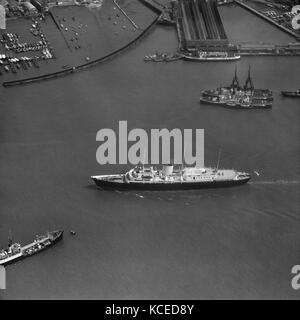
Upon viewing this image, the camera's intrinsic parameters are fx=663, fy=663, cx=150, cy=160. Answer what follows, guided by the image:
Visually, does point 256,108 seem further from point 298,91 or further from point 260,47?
point 260,47

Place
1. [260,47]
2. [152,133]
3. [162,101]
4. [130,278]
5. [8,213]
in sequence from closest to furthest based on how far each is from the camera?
[130,278] → [8,213] → [152,133] → [162,101] → [260,47]

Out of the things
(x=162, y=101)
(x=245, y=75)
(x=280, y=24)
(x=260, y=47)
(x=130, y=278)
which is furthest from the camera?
(x=280, y=24)

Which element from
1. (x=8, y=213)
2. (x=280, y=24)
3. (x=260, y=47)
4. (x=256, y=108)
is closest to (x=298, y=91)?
(x=256, y=108)

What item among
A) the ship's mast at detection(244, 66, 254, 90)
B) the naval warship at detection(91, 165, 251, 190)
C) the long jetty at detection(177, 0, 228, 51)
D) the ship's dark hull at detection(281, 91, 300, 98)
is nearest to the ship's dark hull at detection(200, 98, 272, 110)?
the ship's mast at detection(244, 66, 254, 90)
